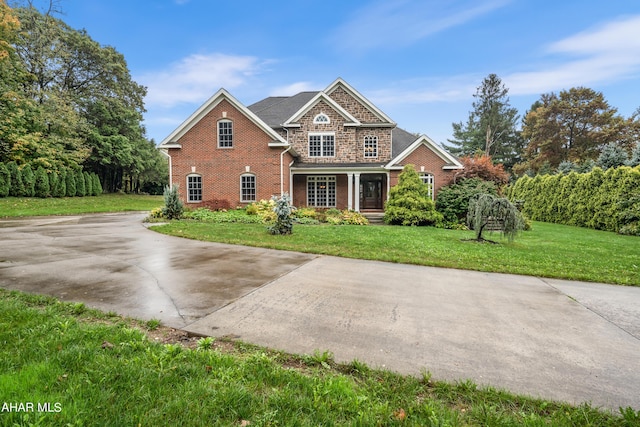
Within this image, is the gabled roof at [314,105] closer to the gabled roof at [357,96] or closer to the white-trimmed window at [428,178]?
the gabled roof at [357,96]

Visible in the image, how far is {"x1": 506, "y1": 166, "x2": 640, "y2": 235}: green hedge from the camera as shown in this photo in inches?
542

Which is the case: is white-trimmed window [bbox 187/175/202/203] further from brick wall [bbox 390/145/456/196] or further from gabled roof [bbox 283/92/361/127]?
brick wall [bbox 390/145/456/196]

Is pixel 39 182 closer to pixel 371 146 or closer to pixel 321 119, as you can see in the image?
pixel 321 119

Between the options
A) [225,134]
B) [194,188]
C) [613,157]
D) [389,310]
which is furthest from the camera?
[613,157]

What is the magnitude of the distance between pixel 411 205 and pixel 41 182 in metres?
26.0

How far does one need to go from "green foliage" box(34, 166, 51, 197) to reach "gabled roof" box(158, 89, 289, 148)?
1166cm

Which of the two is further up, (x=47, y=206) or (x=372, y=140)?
(x=372, y=140)

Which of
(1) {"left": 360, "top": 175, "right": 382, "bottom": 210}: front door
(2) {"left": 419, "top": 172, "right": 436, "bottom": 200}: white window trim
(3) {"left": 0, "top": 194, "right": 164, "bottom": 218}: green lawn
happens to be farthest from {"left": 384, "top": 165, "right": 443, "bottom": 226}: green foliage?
(3) {"left": 0, "top": 194, "right": 164, "bottom": 218}: green lawn

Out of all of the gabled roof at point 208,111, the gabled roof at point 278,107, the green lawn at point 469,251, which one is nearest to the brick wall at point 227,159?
the gabled roof at point 208,111

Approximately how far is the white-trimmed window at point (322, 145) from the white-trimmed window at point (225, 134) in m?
5.19

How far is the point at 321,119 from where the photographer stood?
64.6ft

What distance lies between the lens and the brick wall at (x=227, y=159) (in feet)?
57.3

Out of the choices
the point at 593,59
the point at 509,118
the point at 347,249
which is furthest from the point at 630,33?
the point at 509,118

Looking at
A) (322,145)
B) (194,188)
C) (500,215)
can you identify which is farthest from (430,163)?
(194,188)
